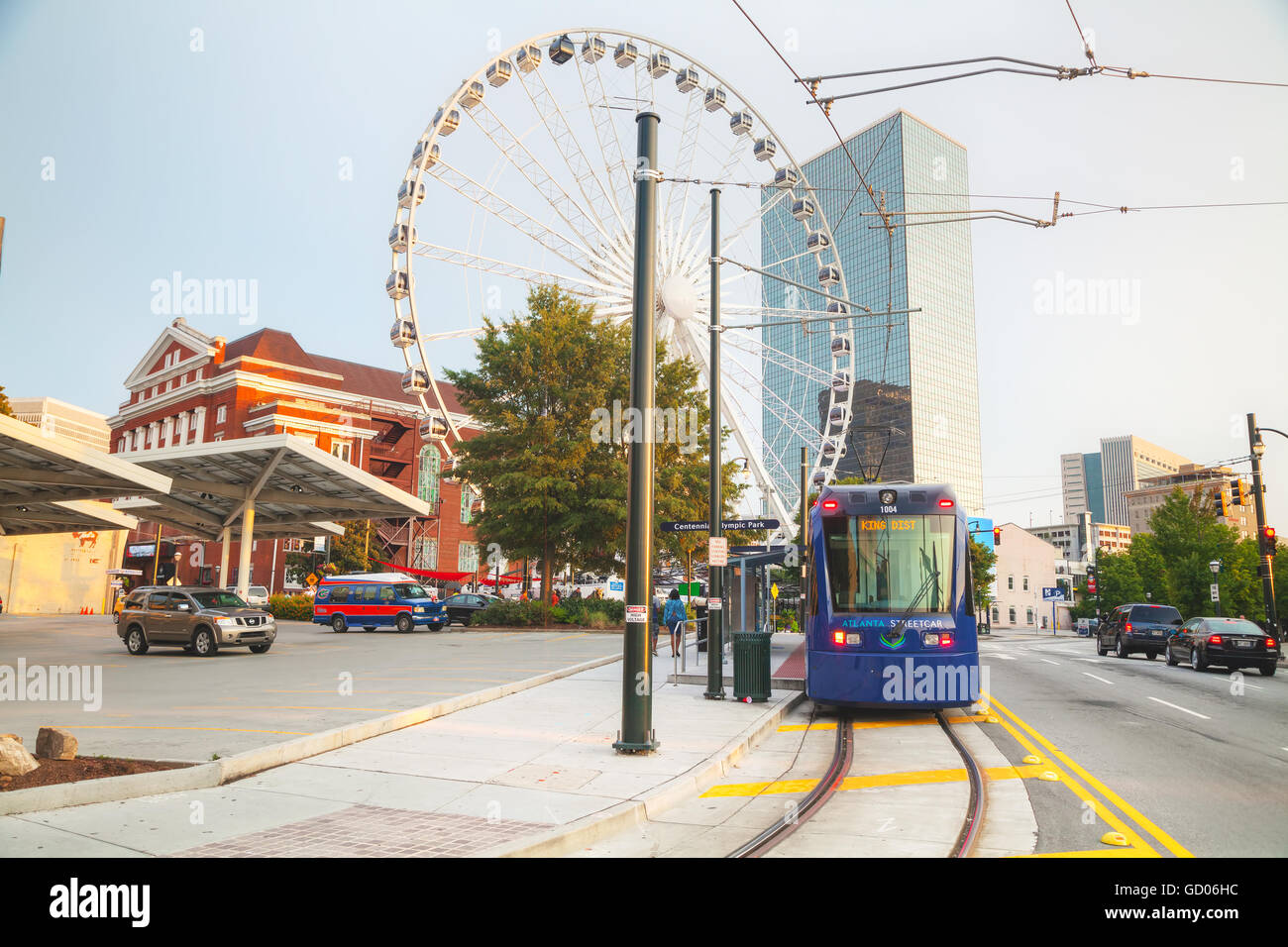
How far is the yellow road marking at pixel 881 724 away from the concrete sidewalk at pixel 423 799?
1.07 m

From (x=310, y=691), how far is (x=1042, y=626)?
102147 millimetres

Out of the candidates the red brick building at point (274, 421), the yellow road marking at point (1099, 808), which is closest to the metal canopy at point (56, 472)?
the yellow road marking at point (1099, 808)

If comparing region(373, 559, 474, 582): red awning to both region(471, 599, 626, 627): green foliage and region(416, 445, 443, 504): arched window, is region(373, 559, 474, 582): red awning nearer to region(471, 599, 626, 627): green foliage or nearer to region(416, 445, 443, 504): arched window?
region(416, 445, 443, 504): arched window

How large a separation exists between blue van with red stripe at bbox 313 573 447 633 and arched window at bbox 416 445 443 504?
38.3 meters

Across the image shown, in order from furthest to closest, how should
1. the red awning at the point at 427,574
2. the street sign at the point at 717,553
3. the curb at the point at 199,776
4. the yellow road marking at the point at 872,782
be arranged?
the red awning at the point at 427,574, the street sign at the point at 717,553, the yellow road marking at the point at 872,782, the curb at the point at 199,776

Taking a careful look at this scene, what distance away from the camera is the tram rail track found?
6.01 metres

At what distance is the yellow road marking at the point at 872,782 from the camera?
27.0 ft

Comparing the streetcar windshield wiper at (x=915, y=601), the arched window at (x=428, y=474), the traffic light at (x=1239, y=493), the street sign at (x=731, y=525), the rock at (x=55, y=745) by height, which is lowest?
the rock at (x=55, y=745)

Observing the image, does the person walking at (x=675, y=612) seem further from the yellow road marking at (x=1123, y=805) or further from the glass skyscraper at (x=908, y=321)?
the glass skyscraper at (x=908, y=321)

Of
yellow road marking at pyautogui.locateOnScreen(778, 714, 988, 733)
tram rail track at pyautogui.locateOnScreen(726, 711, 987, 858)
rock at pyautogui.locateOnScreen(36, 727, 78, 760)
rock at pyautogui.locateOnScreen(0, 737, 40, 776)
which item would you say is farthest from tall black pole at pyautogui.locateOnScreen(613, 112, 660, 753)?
rock at pyautogui.locateOnScreen(0, 737, 40, 776)

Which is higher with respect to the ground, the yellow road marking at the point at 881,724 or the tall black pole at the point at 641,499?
the tall black pole at the point at 641,499

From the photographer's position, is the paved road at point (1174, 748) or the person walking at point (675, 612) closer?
the paved road at point (1174, 748)

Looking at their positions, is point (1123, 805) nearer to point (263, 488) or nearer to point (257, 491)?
point (257, 491)
